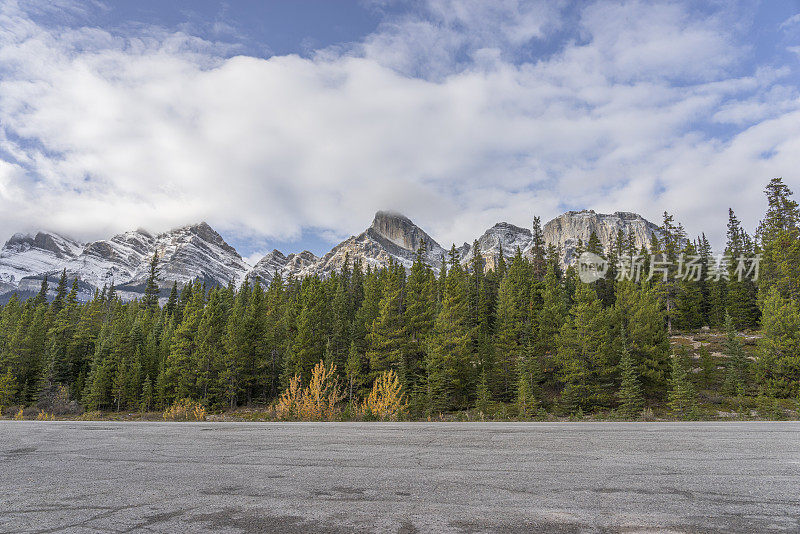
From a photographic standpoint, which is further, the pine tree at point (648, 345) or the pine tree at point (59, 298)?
the pine tree at point (59, 298)

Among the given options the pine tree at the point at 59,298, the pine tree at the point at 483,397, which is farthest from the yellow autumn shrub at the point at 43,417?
the pine tree at the point at 59,298

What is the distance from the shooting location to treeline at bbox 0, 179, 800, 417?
1299 inches

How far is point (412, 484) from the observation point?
4.09 m

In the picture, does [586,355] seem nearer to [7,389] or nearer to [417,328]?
[417,328]

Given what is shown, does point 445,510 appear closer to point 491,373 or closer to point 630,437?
point 630,437

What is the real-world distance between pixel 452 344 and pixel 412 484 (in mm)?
32535

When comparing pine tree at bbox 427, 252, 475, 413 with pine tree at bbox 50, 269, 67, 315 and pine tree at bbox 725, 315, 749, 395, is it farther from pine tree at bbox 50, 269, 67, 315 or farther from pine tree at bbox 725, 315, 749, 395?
pine tree at bbox 50, 269, 67, 315

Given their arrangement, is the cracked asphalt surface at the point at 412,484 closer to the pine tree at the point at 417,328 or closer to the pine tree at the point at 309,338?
the pine tree at the point at 417,328

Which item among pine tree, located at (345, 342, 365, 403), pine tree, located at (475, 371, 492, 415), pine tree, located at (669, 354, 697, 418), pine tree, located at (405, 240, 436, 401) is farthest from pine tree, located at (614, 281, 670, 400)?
pine tree, located at (345, 342, 365, 403)

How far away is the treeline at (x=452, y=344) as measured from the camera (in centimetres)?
3300

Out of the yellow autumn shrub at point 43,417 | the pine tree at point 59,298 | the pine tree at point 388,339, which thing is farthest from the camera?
the pine tree at point 59,298

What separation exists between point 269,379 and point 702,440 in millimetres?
45333

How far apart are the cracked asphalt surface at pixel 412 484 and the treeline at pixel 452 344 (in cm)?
2501

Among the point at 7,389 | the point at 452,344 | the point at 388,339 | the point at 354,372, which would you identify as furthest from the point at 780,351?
the point at 7,389
